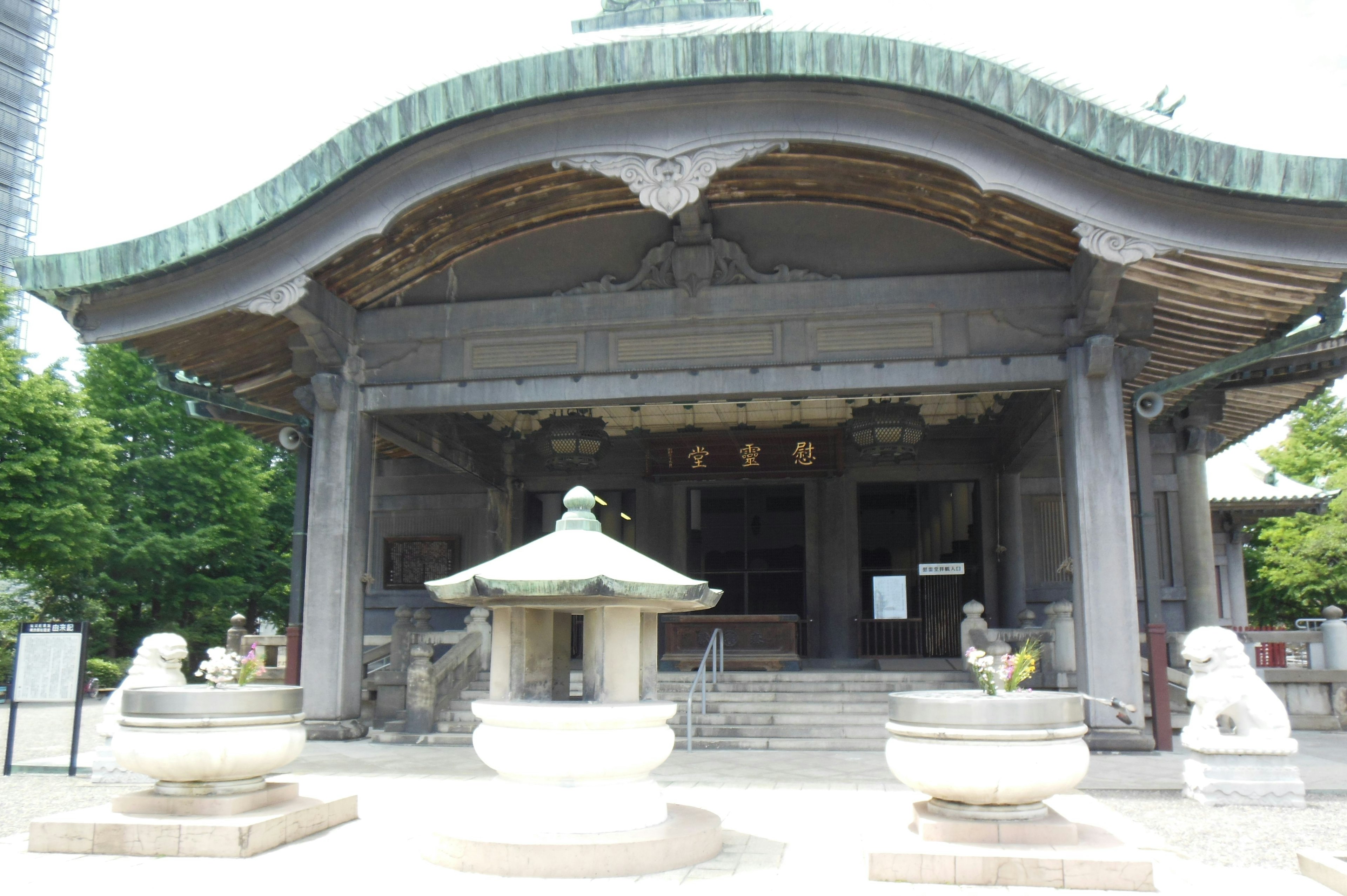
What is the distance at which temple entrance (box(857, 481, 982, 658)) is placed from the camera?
634 inches

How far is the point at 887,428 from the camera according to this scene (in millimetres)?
12695

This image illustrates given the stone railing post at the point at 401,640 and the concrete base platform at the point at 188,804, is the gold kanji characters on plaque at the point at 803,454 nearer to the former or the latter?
the stone railing post at the point at 401,640

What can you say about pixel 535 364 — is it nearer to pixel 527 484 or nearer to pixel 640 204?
pixel 640 204

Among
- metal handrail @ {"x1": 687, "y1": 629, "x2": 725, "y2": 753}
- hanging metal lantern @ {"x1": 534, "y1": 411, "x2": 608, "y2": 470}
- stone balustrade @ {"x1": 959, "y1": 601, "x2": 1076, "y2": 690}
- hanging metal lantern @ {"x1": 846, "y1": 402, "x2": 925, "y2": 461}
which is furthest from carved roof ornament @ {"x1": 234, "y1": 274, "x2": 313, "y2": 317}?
stone balustrade @ {"x1": 959, "y1": 601, "x2": 1076, "y2": 690}

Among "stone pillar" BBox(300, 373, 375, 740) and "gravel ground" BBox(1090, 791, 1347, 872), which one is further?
"stone pillar" BBox(300, 373, 375, 740)

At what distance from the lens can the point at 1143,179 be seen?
8.60 m

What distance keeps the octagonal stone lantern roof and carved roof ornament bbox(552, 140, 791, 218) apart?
3.63 m

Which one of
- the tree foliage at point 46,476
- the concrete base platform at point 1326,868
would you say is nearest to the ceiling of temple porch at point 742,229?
the concrete base platform at point 1326,868

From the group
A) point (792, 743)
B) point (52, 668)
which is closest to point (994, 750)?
point (792, 743)

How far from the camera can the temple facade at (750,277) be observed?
8.70 meters

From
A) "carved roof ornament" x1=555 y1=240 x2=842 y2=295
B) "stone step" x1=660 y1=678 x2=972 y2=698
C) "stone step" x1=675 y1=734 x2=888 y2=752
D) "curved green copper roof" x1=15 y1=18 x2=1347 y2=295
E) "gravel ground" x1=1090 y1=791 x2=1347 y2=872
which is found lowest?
"gravel ground" x1=1090 y1=791 x2=1347 y2=872

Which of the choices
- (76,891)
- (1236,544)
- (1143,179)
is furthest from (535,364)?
(1236,544)

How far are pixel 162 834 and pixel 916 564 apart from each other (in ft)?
41.5

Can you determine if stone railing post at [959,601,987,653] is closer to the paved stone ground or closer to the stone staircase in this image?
A: the stone staircase
